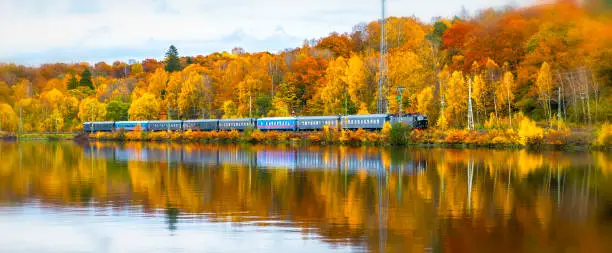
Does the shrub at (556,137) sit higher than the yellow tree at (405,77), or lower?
lower

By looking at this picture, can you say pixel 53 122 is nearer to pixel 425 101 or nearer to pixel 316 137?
pixel 316 137

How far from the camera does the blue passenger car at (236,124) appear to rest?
79081mm

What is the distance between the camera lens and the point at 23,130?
350ft

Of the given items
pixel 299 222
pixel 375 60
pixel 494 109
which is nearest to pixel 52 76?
pixel 375 60

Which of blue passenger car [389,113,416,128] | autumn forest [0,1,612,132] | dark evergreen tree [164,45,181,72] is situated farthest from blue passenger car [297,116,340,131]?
dark evergreen tree [164,45,181,72]

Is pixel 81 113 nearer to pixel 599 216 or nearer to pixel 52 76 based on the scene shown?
pixel 52 76

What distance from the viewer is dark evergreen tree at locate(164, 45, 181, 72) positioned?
13575 cm

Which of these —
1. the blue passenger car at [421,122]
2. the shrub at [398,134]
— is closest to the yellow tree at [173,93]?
the blue passenger car at [421,122]

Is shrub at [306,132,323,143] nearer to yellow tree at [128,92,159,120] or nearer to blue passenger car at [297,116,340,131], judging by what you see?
blue passenger car at [297,116,340,131]

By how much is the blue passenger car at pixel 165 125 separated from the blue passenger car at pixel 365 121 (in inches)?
1284

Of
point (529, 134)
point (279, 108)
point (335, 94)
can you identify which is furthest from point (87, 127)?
point (529, 134)

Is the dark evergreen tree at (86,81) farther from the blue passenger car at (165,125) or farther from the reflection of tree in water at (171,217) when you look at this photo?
the reflection of tree in water at (171,217)

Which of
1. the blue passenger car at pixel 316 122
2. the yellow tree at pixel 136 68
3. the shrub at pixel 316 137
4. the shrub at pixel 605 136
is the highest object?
the yellow tree at pixel 136 68

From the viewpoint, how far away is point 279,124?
7556cm
